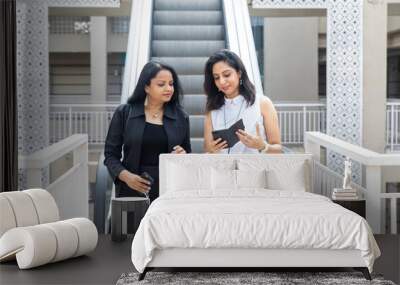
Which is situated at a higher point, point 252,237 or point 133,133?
point 133,133

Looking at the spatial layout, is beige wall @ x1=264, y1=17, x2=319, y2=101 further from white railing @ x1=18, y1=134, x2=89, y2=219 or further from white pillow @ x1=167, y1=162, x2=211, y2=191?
white railing @ x1=18, y1=134, x2=89, y2=219

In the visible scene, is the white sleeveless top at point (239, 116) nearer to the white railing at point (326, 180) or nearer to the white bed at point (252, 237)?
the white railing at point (326, 180)

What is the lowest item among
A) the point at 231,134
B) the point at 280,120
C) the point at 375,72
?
the point at 231,134

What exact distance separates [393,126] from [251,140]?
1353 millimetres

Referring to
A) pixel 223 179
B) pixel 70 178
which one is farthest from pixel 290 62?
pixel 70 178

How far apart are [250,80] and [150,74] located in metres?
0.93

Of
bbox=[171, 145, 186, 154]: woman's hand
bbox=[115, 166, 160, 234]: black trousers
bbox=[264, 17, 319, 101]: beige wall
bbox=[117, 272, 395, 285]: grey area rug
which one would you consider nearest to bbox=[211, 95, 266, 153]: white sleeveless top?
bbox=[264, 17, 319, 101]: beige wall

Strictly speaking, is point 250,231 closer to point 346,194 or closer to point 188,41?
point 346,194

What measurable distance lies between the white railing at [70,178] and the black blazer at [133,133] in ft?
1.09

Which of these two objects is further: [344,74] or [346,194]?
[344,74]

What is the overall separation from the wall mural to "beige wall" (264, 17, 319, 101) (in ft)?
0.56

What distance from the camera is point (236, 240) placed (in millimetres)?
5145

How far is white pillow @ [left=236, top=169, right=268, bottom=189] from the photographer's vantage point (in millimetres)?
6582

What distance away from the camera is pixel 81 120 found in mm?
7488
